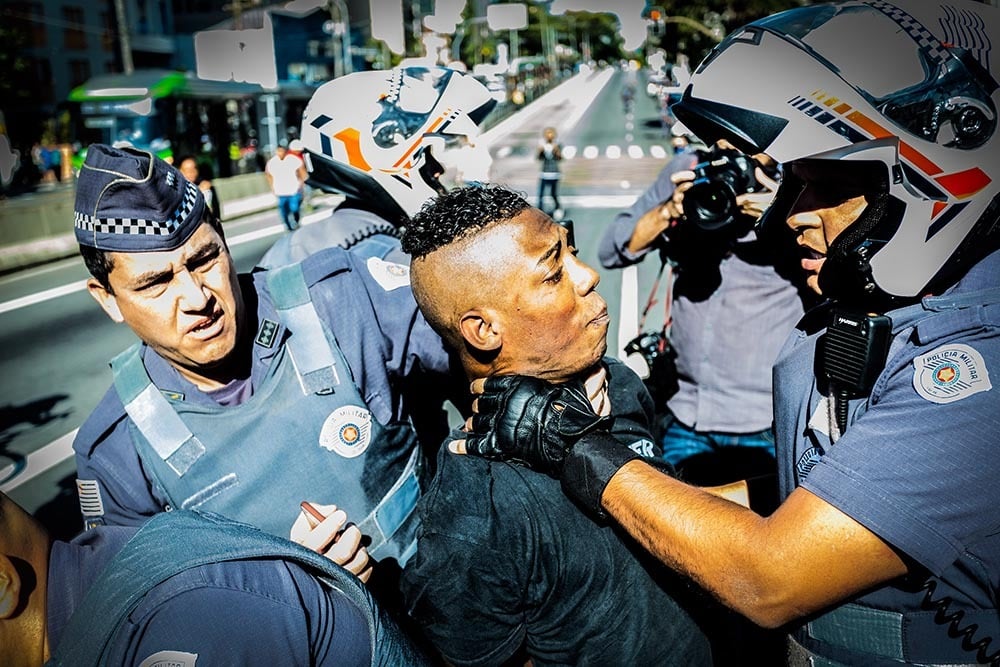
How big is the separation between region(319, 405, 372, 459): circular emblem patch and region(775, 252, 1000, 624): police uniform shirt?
1.05 meters

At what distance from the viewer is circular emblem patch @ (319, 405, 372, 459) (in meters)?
1.80

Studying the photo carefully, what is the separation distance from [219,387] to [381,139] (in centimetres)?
138

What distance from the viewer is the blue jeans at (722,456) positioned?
283cm

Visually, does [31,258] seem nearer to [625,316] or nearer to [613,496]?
[625,316]

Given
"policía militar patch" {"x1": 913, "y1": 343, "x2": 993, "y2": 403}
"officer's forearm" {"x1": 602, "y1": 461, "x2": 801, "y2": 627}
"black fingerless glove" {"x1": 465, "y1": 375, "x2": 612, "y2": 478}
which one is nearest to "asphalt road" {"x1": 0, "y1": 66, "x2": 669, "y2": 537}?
"black fingerless glove" {"x1": 465, "y1": 375, "x2": 612, "y2": 478}

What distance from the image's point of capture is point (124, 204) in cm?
175

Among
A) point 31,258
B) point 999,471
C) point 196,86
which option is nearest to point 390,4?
point 31,258

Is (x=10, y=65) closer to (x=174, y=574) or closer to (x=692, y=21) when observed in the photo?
(x=692, y=21)

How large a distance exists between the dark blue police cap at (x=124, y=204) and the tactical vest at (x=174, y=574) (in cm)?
84

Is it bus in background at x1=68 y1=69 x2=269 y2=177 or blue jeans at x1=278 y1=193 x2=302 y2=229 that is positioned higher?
bus in background at x1=68 y1=69 x2=269 y2=177

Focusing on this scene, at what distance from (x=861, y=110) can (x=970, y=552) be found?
839 millimetres

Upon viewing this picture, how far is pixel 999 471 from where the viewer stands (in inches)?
45.9

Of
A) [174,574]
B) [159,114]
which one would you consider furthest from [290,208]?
[174,574]

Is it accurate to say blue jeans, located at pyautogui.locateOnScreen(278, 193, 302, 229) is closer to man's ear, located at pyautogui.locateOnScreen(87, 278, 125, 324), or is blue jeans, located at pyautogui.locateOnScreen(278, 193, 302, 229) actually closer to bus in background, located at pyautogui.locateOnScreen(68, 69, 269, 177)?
bus in background, located at pyautogui.locateOnScreen(68, 69, 269, 177)
